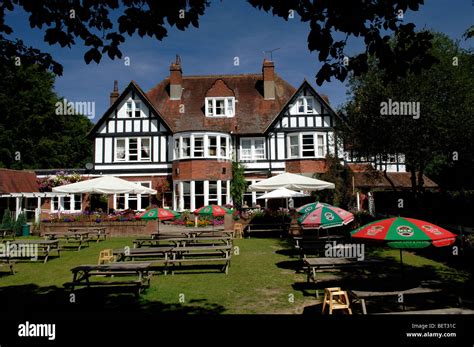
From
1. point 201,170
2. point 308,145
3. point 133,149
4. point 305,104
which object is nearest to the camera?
point 201,170

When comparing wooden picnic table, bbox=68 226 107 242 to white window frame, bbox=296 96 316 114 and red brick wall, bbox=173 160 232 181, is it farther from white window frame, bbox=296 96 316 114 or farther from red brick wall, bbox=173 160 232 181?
white window frame, bbox=296 96 316 114

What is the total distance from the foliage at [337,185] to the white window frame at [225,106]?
31.5 ft

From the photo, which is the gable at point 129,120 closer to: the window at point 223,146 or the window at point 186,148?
the window at point 186,148

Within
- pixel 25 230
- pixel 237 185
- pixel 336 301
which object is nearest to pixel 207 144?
pixel 237 185

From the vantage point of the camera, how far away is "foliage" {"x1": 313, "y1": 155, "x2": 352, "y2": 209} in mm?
25834

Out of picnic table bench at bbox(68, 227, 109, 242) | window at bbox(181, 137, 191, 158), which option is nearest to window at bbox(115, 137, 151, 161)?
window at bbox(181, 137, 191, 158)

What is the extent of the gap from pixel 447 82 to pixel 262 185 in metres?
11.0

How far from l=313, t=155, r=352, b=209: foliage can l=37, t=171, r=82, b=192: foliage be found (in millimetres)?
18735

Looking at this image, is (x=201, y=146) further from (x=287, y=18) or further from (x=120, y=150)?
(x=287, y=18)

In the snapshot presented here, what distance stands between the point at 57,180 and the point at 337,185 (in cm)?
2170

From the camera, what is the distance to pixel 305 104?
30000mm

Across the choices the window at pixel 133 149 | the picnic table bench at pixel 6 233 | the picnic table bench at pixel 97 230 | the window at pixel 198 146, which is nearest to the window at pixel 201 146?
the window at pixel 198 146

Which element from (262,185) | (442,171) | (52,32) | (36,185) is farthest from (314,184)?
(442,171)

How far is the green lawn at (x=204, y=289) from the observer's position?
313 inches
